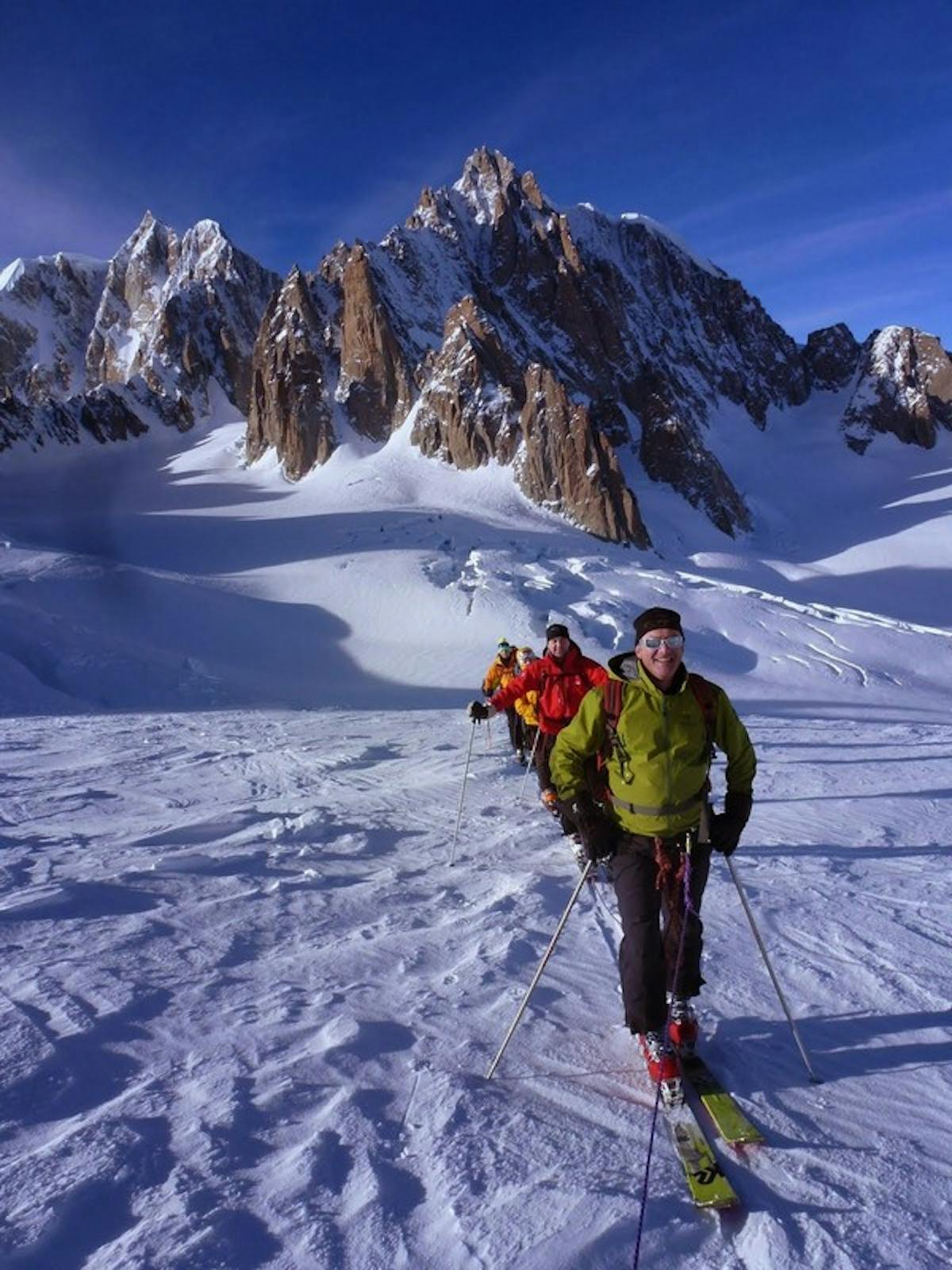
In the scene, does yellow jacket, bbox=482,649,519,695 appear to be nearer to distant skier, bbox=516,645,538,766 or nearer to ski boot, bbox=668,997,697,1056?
distant skier, bbox=516,645,538,766

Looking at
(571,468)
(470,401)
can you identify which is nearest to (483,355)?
(470,401)

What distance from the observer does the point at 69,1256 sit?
106 inches

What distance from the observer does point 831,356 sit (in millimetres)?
102688

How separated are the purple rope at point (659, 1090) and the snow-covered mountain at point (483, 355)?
45429 millimetres

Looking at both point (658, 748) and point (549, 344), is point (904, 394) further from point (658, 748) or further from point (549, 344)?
point (658, 748)

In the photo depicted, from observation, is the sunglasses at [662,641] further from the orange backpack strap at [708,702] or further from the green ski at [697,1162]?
the green ski at [697,1162]

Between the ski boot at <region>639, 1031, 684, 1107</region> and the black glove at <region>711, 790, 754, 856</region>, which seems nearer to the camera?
the ski boot at <region>639, 1031, 684, 1107</region>

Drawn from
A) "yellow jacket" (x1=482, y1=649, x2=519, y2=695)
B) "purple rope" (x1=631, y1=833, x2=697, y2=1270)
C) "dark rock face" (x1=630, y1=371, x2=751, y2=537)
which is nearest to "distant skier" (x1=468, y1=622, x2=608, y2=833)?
"yellow jacket" (x1=482, y1=649, x2=519, y2=695)

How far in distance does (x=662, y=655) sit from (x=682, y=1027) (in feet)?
6.17

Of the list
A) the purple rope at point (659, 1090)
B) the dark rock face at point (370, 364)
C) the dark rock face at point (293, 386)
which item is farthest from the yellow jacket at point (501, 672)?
the dark rock face at point (370, 364)

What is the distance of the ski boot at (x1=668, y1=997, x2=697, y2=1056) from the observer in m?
3.83

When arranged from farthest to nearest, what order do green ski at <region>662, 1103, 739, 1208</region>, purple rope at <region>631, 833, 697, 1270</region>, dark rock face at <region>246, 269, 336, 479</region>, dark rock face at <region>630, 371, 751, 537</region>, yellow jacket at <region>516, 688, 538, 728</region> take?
dark rock face at <region>630, 371, 751, 537</region> < dark rock face at <region>246, 269, 336, 479</region> < yellow jacket at <region>516, 688, 538, 728</region> < green ski at <region>662, 1103, 739, 1208</region> < purple rope at <region>631, 833, 697, 1270</region>

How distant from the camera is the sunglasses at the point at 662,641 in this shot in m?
3.69

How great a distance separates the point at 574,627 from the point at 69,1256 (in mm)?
27427
